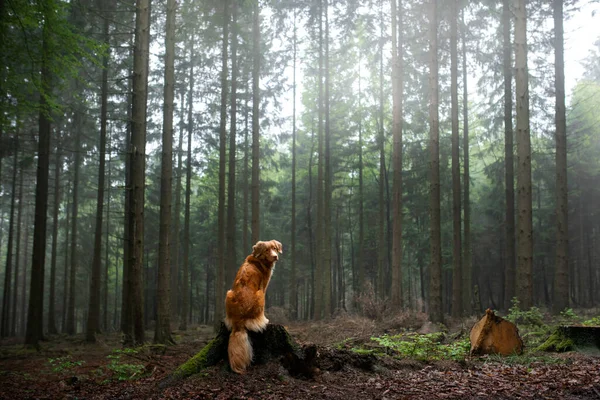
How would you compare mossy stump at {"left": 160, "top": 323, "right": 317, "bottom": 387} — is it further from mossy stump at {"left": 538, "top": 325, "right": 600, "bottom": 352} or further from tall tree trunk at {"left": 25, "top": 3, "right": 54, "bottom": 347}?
tall tree trunk at {"left": 25, "top": 3, "right": 54, "bottom": 347}

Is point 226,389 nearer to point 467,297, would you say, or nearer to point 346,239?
point 467,297

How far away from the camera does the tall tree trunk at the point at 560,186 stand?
14.9 meters

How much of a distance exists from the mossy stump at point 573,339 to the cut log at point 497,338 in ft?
1.64

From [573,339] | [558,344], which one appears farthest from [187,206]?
[573,339]

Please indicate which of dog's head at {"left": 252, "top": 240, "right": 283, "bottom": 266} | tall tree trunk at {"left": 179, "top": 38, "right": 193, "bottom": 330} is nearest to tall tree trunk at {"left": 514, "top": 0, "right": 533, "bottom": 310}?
dog's head at {"left": 252, "top": 240, "right": 283, "bottom": 266}

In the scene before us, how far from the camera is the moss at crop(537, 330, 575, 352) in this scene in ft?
25.1

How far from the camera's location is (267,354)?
20.3 feet

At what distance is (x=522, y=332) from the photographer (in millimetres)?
10219

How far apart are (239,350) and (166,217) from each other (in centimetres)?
851

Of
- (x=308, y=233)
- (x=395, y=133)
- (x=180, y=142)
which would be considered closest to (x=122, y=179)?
(x=180, y=142)

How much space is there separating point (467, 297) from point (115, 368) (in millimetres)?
17259

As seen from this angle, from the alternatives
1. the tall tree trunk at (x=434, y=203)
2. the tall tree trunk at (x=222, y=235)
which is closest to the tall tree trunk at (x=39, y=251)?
the tall tree trunk at (x=222, y=235)

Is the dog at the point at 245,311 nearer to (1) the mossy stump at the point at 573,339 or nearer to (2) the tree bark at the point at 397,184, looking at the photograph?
(1) the mossy stump at the point at 573,339

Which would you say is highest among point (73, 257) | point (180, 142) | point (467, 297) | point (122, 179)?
point (180, 142)
